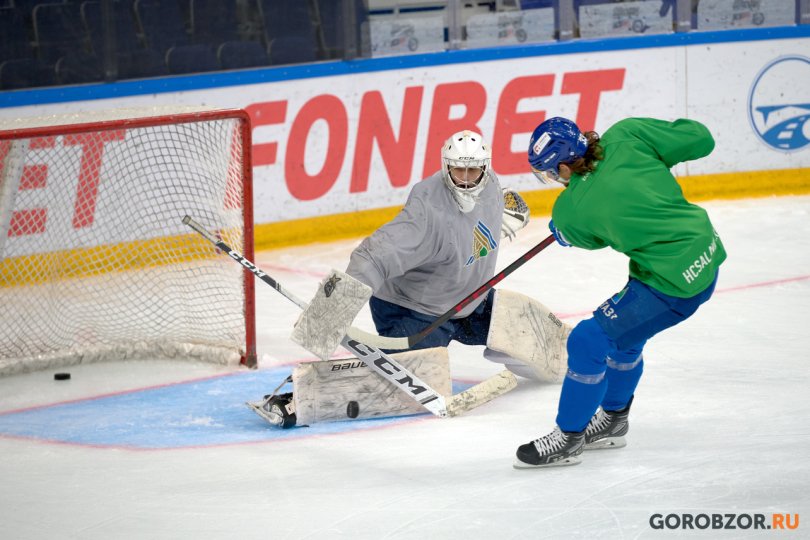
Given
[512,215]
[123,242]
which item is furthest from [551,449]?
[123,242]

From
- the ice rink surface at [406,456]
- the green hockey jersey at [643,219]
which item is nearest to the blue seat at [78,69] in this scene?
the ice rink surface at [406,456]

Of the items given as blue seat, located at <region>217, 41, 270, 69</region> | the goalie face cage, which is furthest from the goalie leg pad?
blue seat, located at <region>217, 41, 270, 69</region>

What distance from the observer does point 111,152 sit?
5.73 meters

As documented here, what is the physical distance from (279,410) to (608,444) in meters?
1.12

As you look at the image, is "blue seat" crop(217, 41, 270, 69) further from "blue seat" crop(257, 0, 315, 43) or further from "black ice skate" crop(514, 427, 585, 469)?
"black ice skate" crop(514, 427, 585, 469)

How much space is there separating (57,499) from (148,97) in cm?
340

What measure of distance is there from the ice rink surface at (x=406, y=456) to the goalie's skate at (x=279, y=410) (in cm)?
5

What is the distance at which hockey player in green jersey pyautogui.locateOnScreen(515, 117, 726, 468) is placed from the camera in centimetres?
328

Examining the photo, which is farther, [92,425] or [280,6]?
[280,6]

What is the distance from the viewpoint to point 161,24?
6.55 metres

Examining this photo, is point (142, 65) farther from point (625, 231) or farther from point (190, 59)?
A: point (625, 231)

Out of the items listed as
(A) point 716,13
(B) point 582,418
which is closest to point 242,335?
(B) point 582,418

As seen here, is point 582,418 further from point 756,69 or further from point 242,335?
point 756,69

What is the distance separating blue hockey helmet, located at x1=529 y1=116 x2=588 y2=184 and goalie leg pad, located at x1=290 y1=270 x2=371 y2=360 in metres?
0.75
